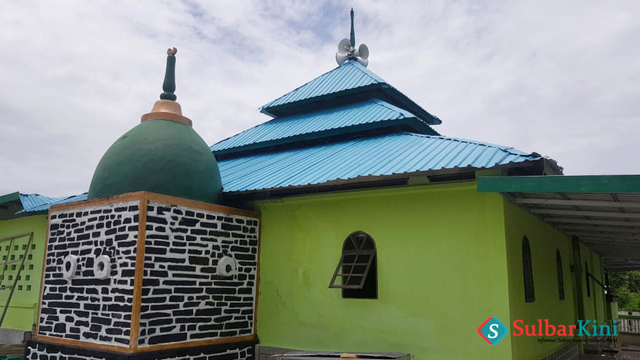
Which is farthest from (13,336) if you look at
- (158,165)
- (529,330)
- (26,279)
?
(529,330)

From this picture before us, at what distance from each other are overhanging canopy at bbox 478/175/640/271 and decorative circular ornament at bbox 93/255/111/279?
496cm

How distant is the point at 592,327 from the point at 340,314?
8.31m

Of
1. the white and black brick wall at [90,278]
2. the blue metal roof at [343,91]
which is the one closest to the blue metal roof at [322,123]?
the blue metal roof at [343,91]

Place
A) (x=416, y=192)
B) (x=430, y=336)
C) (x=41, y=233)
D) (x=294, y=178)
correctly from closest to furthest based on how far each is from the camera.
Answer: (x=430, y=336) → (x=416, y=192) → (x=294, y=178) → (x=41, y=233)

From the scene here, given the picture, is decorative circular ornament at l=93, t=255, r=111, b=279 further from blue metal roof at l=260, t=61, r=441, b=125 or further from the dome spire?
blue metal roof at l=260, t=61, r=441, b=125

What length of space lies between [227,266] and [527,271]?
15.2ft

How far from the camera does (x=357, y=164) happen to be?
25.0ft

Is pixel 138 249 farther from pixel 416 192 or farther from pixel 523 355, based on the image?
pixel 523 355

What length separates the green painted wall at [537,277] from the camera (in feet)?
22.0

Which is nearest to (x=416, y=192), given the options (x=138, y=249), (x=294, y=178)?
(x=294, y=178)

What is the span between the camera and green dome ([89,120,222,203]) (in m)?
7.33

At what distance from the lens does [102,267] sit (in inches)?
273

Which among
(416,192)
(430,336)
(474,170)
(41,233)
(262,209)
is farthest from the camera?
(41,233)

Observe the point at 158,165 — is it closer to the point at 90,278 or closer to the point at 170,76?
the point at 90,278
